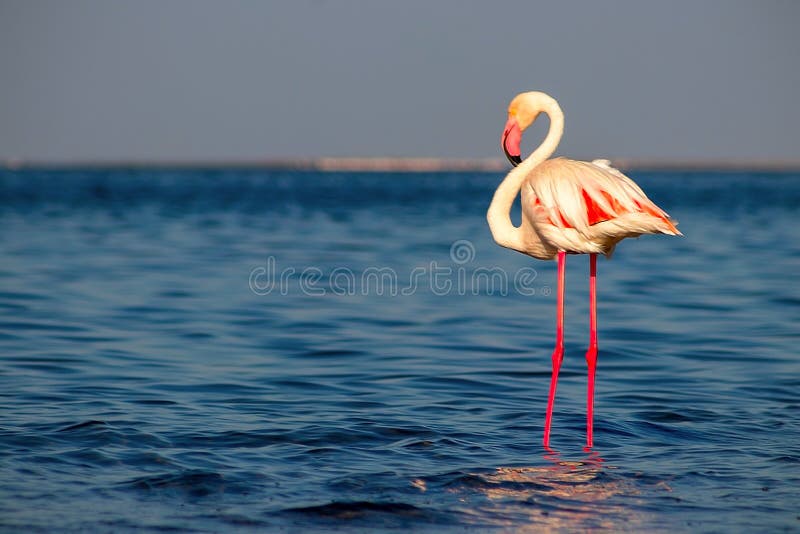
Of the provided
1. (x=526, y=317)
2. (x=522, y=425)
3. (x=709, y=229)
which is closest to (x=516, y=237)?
(x=522, y=425)

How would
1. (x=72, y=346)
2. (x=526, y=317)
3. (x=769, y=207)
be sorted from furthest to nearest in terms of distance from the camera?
(x=769, y=207) < (x=526, y=317) < (x=72, y=346)

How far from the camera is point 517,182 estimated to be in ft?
25.3

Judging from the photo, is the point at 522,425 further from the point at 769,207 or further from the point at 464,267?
the point at 769,207

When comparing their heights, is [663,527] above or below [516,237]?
below

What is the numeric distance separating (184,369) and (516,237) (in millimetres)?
3933

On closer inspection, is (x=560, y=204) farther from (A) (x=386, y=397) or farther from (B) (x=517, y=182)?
(A) (x=386, y=397)

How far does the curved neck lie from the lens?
7742mm

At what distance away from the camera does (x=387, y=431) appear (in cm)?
781

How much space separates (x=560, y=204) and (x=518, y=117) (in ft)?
2.71

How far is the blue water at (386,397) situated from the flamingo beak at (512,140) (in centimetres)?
202

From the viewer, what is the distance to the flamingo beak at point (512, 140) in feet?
25.5

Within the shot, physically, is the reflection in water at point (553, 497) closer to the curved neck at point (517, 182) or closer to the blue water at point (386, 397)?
the blue water at point (386, 397)

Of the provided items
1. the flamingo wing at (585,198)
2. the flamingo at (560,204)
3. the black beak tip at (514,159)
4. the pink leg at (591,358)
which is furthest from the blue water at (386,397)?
the black beak tip at (514,159)

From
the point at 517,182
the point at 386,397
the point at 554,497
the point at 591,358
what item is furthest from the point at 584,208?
the point at 386,397
